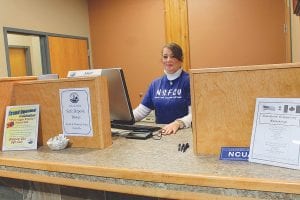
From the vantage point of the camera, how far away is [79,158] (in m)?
1.15

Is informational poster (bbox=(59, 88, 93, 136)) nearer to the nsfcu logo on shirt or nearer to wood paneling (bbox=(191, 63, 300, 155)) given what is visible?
wood paneling (bbox=(191, 63, 300, 155))

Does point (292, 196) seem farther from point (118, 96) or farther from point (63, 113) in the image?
point (118, 96)

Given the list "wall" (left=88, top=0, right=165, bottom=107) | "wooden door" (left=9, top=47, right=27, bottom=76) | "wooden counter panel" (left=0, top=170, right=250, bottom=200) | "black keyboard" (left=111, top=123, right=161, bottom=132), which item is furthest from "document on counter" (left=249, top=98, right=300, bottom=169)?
"wooden door" (left=9, top=47, right=27, bottom=76)

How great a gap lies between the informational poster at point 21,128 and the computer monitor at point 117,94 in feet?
1.25

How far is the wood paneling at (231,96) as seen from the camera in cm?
93

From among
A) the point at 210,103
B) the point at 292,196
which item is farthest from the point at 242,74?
the point at 292,196

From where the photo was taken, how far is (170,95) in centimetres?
237

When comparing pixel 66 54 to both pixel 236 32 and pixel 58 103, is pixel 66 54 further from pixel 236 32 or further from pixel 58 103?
pixel 58 103

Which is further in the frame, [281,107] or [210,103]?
[210,103]

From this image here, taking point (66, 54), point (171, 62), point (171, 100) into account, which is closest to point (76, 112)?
point (171, 100)

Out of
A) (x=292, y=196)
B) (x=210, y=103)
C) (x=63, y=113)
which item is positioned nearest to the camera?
(x=292, y=196)

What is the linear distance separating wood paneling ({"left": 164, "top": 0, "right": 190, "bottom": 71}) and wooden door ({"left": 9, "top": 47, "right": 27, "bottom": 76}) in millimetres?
2353

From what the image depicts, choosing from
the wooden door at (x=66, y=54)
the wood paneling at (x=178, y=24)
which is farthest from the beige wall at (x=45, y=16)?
the wood paneling at (x=178, y=24)

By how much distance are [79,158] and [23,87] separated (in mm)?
486
